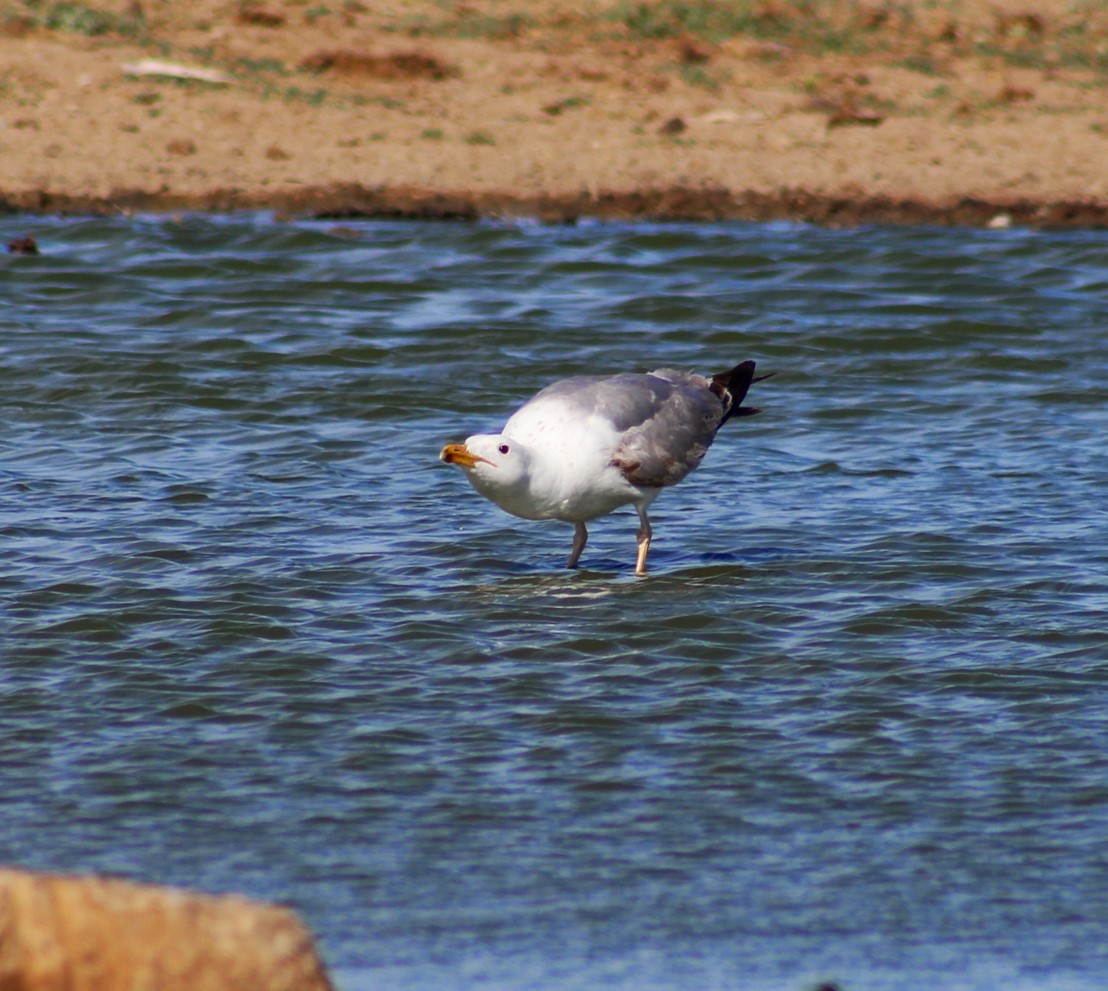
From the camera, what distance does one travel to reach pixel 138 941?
3934 mm

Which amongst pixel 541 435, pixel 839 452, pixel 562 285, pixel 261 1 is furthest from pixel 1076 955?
pixel 261 1

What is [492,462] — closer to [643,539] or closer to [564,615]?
[564,615]

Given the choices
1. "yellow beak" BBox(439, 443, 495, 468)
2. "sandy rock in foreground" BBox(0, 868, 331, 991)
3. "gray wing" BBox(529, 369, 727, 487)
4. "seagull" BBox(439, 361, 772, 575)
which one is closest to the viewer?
"sandy rock in foreground" BBox(0, 868, 331, 991)

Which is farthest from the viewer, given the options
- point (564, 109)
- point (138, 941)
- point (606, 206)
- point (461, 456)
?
point (564, 109)

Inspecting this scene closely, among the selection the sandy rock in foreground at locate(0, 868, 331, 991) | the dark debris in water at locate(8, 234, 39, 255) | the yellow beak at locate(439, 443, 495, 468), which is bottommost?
the sandy rock in foreground at locate(0, 868, 331, 991)

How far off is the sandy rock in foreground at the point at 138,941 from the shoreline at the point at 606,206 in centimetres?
1219

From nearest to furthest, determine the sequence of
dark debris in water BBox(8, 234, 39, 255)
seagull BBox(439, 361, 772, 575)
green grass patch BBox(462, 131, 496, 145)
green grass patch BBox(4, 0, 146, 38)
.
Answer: seagull BBox(439, 361, 772, 575) → dark debris in water BBox(8, 234, 39, 255) → green grass patch BBox(462, 131, 496, 145) → green grass patch BBox(4, 0, 146, 38)

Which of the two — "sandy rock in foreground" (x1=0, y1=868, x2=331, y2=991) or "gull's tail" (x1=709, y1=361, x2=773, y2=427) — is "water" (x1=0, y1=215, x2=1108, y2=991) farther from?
"sandy rock in foreground" (x1=0, y1=868, x2=331, y2=991)

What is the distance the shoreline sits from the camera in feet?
51.9

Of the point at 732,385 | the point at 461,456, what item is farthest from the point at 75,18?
the point at 461,456

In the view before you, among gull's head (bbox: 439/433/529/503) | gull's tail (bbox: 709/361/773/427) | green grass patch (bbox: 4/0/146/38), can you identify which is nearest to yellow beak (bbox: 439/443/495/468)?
gull's head (bbox: 439/433/529/503)

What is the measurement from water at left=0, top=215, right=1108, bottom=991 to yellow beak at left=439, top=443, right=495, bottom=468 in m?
0.61

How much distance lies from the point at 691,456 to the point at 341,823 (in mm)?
3820

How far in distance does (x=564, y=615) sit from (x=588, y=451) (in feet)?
2.62
